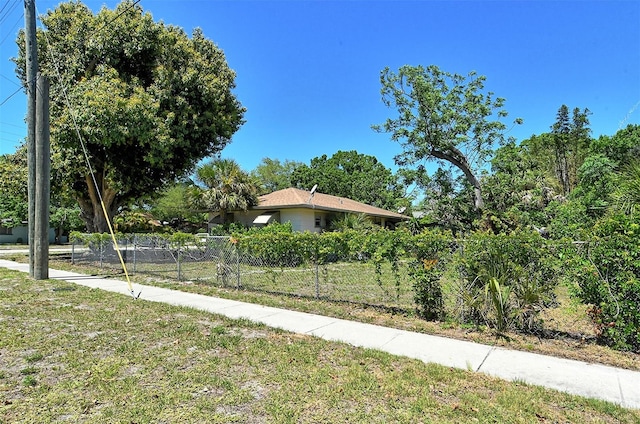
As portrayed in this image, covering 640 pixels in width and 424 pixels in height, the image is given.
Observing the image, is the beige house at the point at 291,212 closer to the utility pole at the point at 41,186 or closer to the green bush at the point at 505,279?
the utility pole at the point at 41,186

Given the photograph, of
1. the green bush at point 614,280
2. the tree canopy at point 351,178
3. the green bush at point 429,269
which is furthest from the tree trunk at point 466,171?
the tree canopy at point 351,178

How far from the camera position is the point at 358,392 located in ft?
11.3

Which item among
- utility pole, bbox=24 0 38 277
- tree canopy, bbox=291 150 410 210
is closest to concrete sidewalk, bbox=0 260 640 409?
utility pole, bbox=24 0 38 277

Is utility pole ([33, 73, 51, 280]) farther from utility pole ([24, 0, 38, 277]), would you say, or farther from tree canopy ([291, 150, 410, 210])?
tree canopy ([291, 150, 410, 210])

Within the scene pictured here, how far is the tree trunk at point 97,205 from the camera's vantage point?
57.3 ft

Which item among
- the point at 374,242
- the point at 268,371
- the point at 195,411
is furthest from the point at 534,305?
the point at 195,411

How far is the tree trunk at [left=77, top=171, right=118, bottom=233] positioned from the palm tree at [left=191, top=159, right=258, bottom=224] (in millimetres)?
5035

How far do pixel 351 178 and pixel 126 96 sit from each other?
32.7 meters

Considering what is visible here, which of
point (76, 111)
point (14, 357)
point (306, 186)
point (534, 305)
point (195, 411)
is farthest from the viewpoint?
point (306, 186)

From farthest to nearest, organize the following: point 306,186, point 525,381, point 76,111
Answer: point 306,186 → point 76,111 → point 525,381

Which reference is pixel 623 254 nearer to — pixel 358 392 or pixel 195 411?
pixel 358 392

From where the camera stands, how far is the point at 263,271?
9352 millimetres

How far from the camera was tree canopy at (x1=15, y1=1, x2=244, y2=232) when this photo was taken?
14398mm

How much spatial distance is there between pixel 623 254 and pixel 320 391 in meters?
4.01
